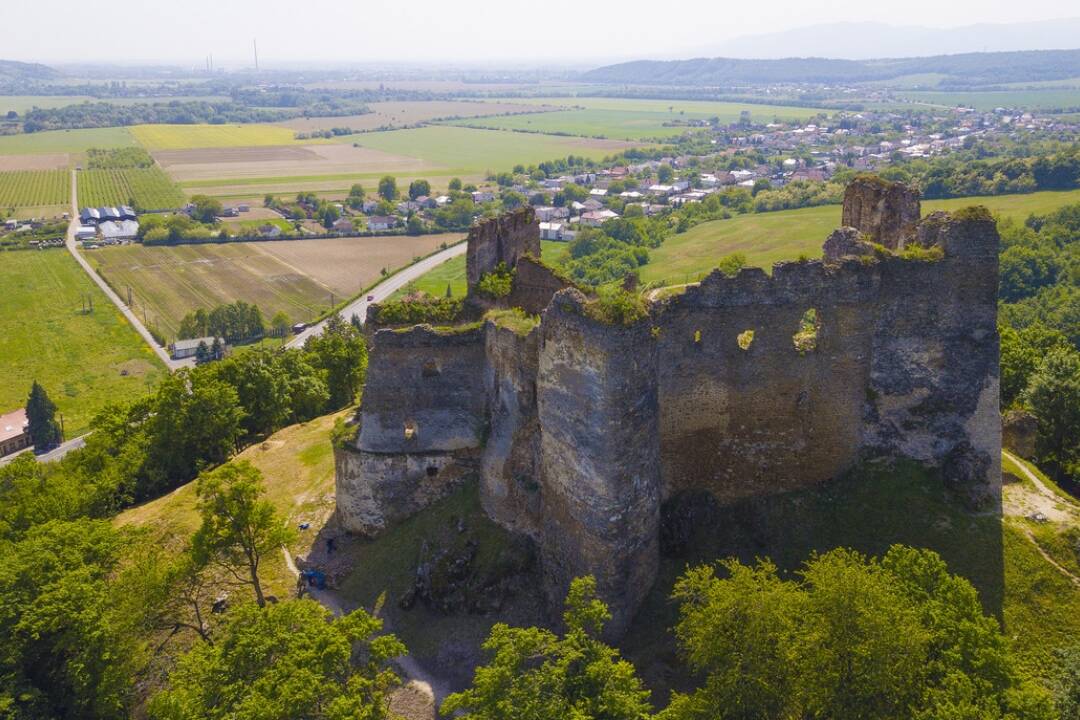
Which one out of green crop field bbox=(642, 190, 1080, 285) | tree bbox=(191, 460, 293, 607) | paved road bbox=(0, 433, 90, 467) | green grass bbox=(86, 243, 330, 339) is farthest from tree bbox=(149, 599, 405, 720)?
green grass bbox=(86, 243, 330, 339)

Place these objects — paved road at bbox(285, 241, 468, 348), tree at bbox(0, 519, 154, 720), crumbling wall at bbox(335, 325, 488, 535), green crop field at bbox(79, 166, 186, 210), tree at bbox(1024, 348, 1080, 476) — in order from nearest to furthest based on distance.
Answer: tree at bbox(0, 519, 154, 720)
crumbling wall at bbox(335, 325, 488, 535)
tree at bbox(1024, 348, 1080, 476)
paved road at bbox(285, 241, 468, 348)
green crop field at bbox(79, 166, 186, 210)

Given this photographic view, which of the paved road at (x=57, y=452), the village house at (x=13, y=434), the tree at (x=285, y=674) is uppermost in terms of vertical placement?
the tree at (x=285, y=674)

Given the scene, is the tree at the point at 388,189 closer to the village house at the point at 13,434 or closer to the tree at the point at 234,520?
the village house at the point at 13,434

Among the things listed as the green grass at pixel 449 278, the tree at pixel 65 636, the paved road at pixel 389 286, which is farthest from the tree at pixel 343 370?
the green grass at pixel 449 278

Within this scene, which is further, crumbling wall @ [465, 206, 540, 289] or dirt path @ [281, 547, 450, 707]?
crumbling wall @ [465, 206, 540, 289]

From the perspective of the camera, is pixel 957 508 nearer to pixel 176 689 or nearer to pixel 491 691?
pixel 491 691

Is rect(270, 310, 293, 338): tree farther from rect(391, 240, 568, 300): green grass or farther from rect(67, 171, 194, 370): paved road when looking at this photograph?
rect(391, 240, 568, 300): green grass

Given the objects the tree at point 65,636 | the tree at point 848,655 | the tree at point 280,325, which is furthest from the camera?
the tree at point 280,325
